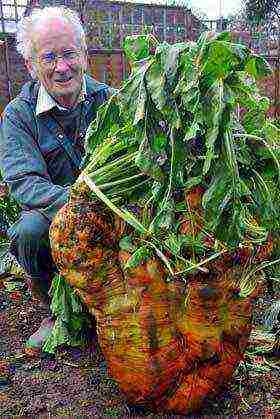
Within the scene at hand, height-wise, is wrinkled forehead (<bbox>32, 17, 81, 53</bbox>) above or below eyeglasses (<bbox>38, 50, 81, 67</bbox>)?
above

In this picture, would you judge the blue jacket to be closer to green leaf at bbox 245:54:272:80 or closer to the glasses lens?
the glasses lens

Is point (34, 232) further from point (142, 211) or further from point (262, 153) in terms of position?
point (262, 153)

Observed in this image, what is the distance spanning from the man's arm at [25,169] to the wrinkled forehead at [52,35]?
0.37 m

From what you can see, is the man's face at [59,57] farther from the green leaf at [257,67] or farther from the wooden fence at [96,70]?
the wooden fence at [96,70]

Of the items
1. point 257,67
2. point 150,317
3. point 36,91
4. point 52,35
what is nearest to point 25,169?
point 36,91

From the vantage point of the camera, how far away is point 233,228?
6.03ft

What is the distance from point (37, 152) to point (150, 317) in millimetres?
1155

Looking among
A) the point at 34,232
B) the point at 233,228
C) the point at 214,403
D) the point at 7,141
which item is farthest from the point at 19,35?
the point at 214,403

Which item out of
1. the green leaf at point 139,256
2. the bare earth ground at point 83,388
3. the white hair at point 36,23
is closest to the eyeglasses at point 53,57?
the white hair at point 36,23

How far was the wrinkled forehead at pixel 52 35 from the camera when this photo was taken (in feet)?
9.42

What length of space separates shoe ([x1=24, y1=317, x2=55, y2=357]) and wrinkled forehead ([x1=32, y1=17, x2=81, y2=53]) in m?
1.34

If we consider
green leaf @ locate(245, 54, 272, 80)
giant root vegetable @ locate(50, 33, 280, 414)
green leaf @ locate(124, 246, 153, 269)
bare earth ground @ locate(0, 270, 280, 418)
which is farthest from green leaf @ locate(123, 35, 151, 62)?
bare earth ground @ locate(0, 270, 280, 418)

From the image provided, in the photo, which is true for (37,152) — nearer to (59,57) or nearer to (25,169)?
(25,169)

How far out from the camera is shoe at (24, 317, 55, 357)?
285 cm
